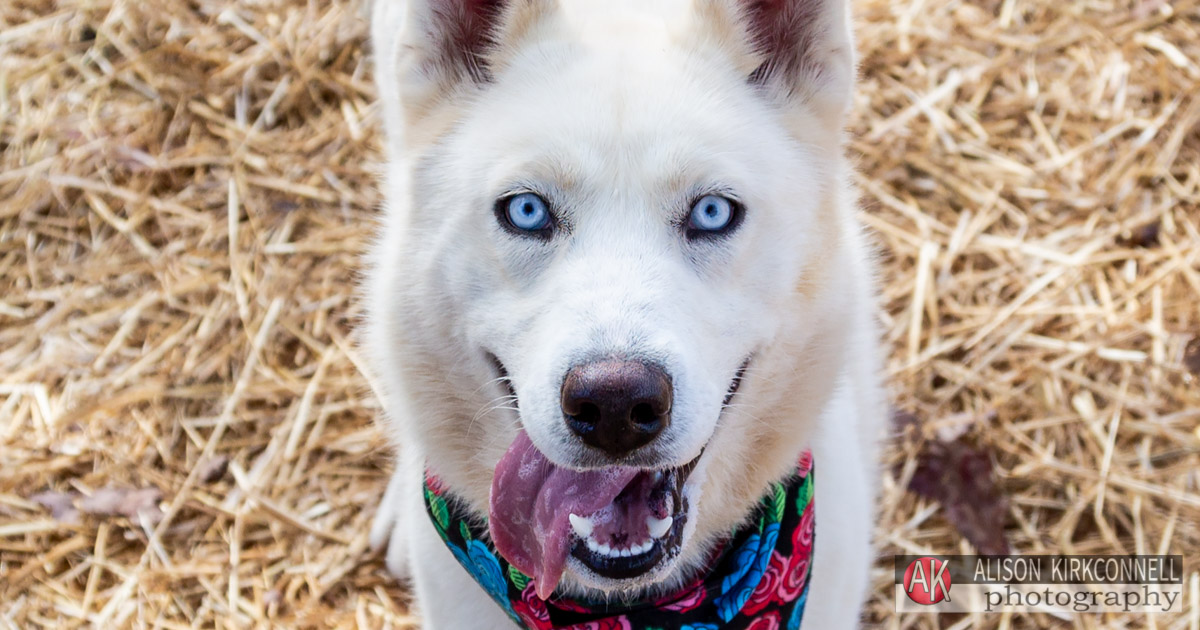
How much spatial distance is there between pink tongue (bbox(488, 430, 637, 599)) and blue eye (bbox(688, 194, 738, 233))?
0.53m

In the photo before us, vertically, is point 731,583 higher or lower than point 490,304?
lower

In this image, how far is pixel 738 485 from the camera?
2393mm

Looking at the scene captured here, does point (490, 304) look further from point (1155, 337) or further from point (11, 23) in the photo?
point (11, 23)

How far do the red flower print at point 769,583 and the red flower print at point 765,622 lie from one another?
3 cm

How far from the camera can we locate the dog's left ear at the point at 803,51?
2361mm

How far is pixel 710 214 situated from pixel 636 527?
2.20ft

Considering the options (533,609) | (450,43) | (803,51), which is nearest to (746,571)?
(533,609)

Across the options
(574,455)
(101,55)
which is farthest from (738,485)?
(101,55)

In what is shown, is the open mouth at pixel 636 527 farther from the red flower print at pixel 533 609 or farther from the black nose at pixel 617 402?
the red flower print at pixel 533 609

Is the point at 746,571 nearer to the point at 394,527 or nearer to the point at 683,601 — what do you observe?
the point at 683,601

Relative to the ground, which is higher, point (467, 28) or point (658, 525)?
point (467, 28)

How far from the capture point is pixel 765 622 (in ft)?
8.14

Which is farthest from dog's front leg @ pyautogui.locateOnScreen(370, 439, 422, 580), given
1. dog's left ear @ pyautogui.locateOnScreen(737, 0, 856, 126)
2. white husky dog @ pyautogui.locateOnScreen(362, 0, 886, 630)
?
dog's left ear @ pyautogui.locateOnScreen(737, 0, 856, 126)

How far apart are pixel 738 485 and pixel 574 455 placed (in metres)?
0.64
